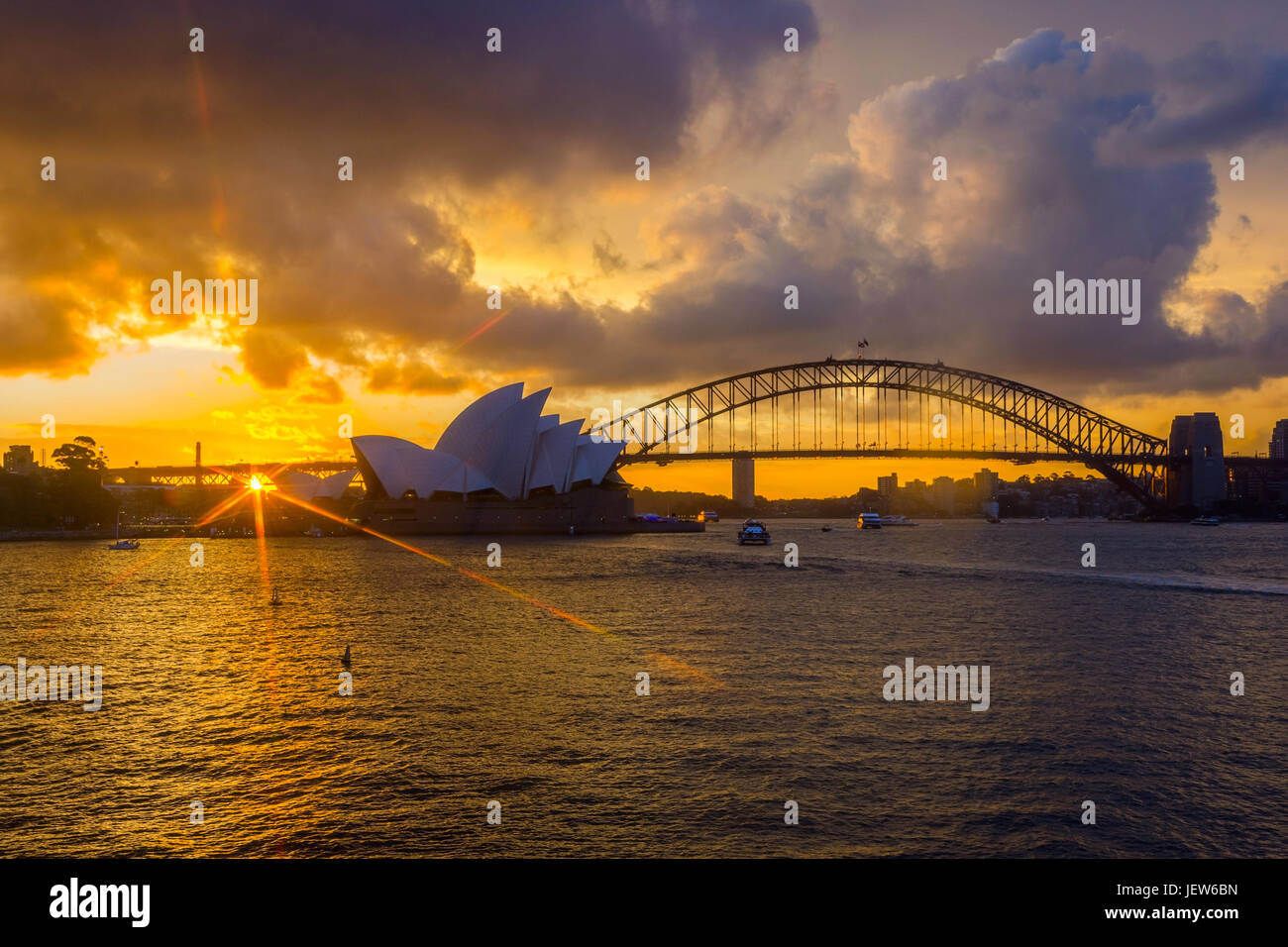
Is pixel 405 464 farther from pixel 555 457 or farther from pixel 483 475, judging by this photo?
pixel 555 457

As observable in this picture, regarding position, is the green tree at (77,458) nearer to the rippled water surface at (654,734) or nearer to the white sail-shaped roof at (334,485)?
the white sail-shaped roof at (334,485)

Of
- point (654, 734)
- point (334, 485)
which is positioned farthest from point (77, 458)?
point (654, 734)

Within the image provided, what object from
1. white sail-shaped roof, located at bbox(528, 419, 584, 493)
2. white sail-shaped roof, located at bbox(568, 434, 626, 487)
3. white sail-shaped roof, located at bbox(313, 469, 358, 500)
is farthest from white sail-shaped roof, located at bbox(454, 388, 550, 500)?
white sail-shaped roof, located at bbox(313, 469, 358, 500)

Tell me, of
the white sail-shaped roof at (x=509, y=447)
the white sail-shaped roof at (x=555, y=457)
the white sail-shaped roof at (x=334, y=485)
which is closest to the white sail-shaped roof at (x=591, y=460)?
the white sail-shaped roof at (x=555, y=457)

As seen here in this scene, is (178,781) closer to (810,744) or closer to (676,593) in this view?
(810,744)

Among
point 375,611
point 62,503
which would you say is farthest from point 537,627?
point 62,503
